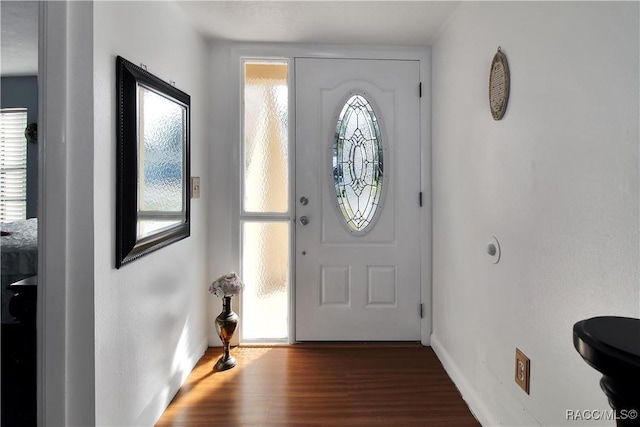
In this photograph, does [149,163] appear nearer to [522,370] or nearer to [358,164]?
[358,164]

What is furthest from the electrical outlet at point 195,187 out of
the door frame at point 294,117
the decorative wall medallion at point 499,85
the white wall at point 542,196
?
the decorative wall medallion at point 499,85

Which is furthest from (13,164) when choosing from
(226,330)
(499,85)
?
(499,85)

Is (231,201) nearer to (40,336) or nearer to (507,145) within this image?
(40,336)

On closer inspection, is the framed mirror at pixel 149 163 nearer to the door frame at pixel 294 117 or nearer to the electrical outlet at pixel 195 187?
the electrical outlet at pixel 195 187

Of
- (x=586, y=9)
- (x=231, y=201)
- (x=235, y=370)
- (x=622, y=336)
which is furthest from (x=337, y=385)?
(x=586, y=9)

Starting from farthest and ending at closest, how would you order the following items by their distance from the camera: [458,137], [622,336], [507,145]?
[458,137] < [507,145] < [622,336]

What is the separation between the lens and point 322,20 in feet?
7.26

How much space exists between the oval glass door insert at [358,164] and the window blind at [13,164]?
1815mm

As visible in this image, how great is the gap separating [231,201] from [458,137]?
1.61m

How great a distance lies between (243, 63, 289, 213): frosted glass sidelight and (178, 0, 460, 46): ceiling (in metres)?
0.30

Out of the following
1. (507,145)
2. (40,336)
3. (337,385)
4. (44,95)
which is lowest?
(337,385)

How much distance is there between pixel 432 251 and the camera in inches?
103

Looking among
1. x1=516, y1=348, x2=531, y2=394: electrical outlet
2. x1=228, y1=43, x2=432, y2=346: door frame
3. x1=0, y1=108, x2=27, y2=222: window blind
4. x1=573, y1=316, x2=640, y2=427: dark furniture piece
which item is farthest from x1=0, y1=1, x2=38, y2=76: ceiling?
x1=516, y1=348, x2=531, y2=394: electrical outlet

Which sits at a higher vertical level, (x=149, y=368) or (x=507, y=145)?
(x=507, y=145)
